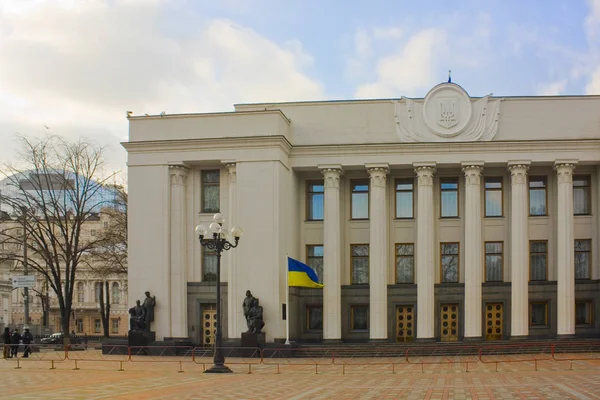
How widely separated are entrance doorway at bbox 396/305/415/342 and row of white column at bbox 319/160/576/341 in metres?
1.64

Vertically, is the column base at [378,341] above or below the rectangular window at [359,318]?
below

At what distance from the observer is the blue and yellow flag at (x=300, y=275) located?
39.2m

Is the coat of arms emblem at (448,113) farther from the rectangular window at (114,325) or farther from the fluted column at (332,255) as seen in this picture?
the rectangular window at (114,325)

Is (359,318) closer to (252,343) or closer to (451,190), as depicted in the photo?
(252,343)

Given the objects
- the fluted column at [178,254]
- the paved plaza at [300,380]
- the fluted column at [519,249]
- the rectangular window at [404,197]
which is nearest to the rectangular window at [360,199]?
the rectangular window at [404,197]

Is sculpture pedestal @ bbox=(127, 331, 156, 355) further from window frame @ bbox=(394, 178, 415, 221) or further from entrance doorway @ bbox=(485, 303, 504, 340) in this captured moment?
entrance doorway @ bbox=(485, 303, 504, 340)

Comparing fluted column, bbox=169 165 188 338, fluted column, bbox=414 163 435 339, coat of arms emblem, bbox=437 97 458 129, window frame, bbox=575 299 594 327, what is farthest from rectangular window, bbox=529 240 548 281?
fluted column, bbox=169 165 188 338

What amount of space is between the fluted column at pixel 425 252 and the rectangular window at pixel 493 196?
336 cm

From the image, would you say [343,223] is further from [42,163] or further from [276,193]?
[42,163]

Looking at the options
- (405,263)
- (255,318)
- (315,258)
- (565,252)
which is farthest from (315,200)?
(565,252)

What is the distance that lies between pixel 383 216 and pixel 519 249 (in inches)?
267

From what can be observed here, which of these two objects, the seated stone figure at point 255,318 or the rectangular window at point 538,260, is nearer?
the seated stone figure at point 255,318

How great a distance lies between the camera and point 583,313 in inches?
1655

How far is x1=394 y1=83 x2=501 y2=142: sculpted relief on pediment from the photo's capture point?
134 feet
